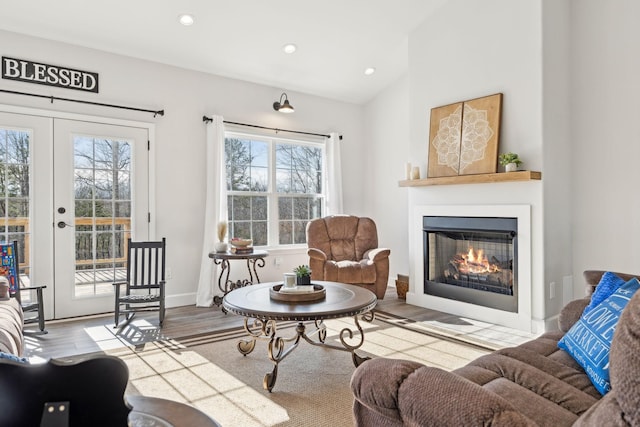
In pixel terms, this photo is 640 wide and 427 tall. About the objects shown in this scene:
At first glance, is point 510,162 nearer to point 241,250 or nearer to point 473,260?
point 473,260

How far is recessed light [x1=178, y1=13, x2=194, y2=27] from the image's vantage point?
399cm

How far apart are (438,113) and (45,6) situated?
3.86 m

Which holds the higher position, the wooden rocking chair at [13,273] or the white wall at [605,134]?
the white wall at [605,134]

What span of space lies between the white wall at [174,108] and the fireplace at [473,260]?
199 cm

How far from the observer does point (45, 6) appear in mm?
3621

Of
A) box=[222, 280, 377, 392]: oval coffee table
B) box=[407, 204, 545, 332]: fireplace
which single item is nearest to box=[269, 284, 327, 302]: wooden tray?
box=[222, 280, 377, 392]: oval coffee table

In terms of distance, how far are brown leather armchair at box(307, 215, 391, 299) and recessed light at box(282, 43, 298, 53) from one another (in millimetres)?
2057

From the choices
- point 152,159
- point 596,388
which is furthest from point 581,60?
point 152,159

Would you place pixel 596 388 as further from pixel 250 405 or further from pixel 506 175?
pixel 506 175

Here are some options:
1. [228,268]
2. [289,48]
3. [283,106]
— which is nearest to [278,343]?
[228,268]

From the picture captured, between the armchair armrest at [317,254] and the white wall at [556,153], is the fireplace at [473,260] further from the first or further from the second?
the armchair armrest at [317,254]

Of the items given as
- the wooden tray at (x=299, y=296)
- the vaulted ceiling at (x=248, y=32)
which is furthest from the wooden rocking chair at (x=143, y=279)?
the vaulted ceiling at (x=248, y=32)

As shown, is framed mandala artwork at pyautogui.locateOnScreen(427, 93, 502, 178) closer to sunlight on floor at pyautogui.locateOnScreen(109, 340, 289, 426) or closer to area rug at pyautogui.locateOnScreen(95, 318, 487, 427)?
area rug at pyautogui.locateOnScreen(95, 318, 487, 427)

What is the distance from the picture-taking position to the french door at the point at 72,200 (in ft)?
12.8
